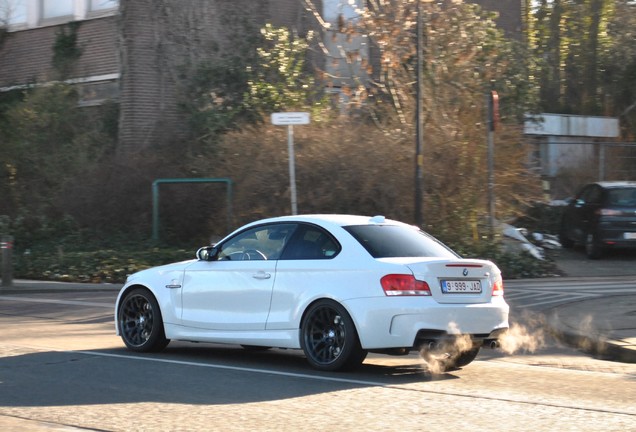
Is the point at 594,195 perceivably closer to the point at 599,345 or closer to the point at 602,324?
the point at 602,324

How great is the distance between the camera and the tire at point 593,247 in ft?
71.9

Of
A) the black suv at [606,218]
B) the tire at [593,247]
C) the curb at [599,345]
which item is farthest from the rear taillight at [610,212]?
the curb at [599,345]

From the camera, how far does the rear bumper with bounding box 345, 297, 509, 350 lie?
8945 mm

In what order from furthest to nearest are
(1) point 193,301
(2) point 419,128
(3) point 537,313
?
1. (2) point 419,128
2. (3) point 537,313
3. (1) point 193,301

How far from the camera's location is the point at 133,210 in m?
22.8

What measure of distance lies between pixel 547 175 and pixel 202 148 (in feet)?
37.9

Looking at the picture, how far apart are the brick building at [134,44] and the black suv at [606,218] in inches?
373

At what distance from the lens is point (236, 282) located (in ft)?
33.1

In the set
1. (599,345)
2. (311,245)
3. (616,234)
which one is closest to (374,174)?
(616,234)

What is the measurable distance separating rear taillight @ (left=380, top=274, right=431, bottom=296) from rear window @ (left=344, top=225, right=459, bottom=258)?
0.41 metres

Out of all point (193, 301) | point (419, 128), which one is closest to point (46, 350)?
point (193, 301)

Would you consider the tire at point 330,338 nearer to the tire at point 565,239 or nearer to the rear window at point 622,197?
the rear window at point 622,197

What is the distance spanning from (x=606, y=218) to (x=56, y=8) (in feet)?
54.7

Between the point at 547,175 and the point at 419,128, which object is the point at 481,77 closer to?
the point at 419,128
